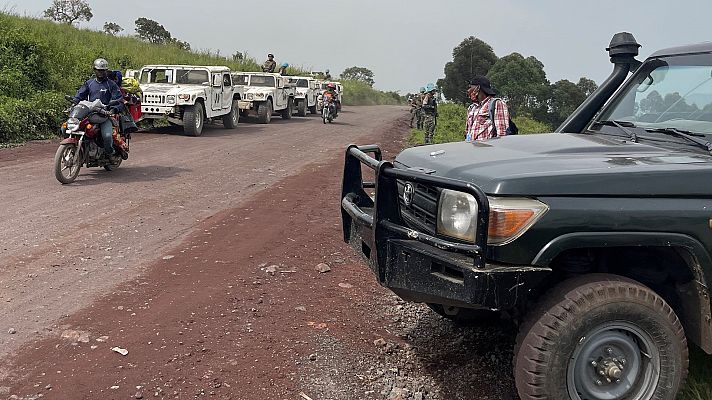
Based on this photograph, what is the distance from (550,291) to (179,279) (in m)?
3.08

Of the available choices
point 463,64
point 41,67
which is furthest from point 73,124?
point 463,64

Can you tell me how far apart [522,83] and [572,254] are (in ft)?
38.7

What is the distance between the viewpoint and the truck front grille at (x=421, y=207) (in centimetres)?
324

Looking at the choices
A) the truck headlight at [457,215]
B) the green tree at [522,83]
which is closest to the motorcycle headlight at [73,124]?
the green tree at [522,83]

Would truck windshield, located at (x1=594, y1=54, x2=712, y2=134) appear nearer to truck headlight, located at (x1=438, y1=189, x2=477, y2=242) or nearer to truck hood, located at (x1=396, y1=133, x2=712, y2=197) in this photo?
truck hood, located at (x1=396, y1=133, x2=712, y2=197)

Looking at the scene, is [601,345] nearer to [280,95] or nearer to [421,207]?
[421,207]

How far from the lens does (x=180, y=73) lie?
16828mm

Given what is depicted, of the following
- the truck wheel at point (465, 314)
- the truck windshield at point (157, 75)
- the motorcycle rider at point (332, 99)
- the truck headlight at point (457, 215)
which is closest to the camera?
the truck headlight at point (457, 215)

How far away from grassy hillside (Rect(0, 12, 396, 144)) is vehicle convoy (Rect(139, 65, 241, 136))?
197 cm

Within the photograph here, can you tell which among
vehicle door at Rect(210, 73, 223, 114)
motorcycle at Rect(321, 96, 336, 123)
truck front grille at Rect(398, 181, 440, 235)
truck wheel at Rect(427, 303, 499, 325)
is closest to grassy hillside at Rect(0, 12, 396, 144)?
vehicle door at Rect(210, 73, 223, 114)

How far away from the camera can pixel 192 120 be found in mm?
15867

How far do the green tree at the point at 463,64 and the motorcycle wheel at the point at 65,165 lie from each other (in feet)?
59.2

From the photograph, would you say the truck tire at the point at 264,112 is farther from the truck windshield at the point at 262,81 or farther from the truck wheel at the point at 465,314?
the truck wheel at the point at 465,314

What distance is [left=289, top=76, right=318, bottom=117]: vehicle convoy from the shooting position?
27359mm
